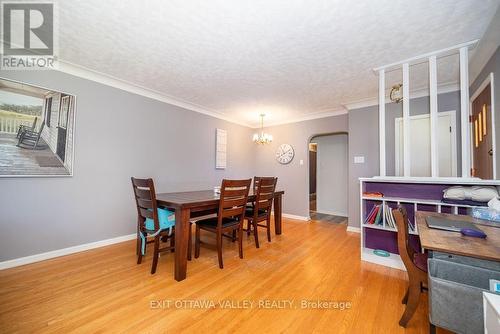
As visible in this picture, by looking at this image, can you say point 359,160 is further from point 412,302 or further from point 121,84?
point 121,84

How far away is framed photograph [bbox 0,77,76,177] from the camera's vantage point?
2148 millimetres

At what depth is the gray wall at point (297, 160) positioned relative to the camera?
4.51 metres

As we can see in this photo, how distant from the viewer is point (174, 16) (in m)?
1.75

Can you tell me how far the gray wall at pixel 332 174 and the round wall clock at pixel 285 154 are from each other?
108cm

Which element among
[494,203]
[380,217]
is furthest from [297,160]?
[494,203]

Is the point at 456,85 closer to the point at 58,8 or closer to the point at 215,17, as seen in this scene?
the point at 215,17

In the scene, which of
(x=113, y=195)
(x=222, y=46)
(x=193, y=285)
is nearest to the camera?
(x=193, y=285)

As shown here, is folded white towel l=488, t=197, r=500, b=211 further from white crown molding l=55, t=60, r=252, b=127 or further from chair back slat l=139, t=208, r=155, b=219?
white crown molding l=55, t=60, r=252, b=127

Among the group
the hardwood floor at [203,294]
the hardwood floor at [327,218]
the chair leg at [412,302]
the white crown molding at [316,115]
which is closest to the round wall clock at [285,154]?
the white crown molding at [316,115]

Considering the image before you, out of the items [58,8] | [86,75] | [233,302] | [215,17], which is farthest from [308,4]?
[86,75]

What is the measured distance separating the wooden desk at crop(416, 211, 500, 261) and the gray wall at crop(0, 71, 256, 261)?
136 inches

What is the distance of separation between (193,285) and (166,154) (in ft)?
7.67

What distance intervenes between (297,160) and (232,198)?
285 centimetres

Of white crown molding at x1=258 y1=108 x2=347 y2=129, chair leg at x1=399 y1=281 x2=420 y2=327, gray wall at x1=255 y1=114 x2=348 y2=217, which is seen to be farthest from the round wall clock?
chair leg at x1=399 y1=281 x2=420 y2=327
